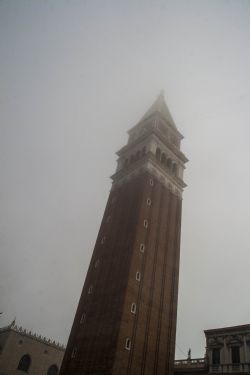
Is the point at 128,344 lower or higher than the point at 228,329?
lower

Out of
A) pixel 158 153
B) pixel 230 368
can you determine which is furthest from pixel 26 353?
pixel 158 153

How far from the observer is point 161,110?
58594 millimetres

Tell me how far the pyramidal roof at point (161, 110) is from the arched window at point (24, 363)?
48260 mm

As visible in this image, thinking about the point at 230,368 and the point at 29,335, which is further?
the point at 29,335

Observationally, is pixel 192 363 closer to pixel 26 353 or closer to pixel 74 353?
pixel 74 353

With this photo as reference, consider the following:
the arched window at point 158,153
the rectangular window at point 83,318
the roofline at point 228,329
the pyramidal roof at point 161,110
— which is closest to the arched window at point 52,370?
the rectangular window at point 83,318

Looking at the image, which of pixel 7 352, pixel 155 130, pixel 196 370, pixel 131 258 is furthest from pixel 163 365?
pixel 7 352

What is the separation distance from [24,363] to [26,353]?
A: 1.61 meters

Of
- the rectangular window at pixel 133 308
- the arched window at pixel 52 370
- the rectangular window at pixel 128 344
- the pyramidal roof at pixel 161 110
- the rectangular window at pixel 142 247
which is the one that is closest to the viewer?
the rectangular window at pixel 128 344

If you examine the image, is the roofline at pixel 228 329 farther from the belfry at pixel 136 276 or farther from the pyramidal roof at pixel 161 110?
the pyramidal roof at pixel 161 110

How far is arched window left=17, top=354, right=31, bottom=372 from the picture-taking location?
5550 cm

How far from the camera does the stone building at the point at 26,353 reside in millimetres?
54406

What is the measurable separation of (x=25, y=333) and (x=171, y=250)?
36.7 m

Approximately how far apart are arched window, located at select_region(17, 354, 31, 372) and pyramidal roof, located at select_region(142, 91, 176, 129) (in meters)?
48.3
